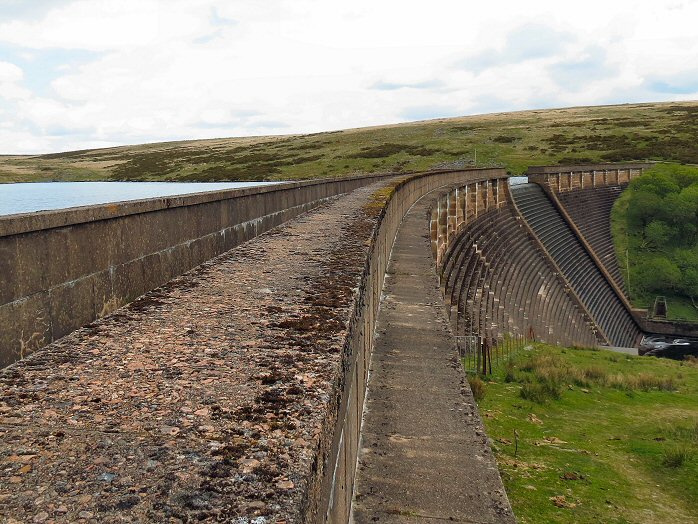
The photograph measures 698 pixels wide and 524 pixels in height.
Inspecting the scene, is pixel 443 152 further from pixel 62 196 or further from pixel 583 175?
pixel 62 196

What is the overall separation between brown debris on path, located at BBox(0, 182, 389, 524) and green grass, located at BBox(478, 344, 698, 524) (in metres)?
6.76

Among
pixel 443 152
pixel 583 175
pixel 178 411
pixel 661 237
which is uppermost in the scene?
pixel 443 152

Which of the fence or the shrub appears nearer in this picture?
the shrub

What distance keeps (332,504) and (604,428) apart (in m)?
13.2

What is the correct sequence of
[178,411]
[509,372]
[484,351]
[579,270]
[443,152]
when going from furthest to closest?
[443,152] → [579,270] → [509,372] → [484,351] → [178,411]

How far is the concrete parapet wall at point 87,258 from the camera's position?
349 cm

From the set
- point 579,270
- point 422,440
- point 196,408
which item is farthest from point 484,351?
point 579,270

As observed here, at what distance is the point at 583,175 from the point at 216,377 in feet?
206

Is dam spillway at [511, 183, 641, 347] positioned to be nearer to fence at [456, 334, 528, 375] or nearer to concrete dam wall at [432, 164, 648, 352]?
concrete dam wall at [432, 164, 648, 352]

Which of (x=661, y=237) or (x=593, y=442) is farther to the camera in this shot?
(x=661, y=237)

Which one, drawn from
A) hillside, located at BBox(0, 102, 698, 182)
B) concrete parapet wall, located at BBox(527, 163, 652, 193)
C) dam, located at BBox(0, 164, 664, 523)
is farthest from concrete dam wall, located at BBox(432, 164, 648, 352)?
hillside, located at BBox(0, 102, 698, 182)

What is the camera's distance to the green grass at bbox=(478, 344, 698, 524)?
9664mm

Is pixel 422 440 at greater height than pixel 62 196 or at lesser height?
lesser

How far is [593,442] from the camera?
12750 millimetres
